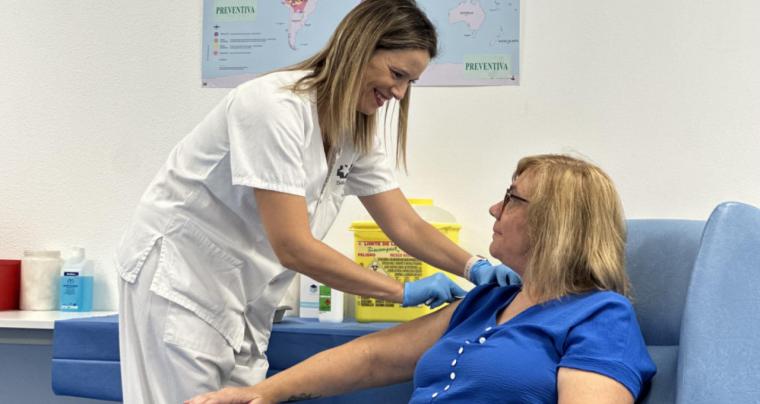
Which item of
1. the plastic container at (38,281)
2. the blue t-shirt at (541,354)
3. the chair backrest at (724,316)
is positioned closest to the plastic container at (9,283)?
the plastic container at (38,281)

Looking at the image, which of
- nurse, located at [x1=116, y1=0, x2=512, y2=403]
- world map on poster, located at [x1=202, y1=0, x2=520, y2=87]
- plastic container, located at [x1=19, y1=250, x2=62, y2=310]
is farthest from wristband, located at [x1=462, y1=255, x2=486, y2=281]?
plastic container, located at [x1=19, y1=250, x2=62, y2=310]

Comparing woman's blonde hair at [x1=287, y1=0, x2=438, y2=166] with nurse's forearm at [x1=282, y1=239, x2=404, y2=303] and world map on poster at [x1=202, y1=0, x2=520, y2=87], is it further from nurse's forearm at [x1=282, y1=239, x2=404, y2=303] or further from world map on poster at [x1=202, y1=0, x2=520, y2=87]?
world map on poster at [x1=202, y1=0, x2=520, y2=87]

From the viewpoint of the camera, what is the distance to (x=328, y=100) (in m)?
1.69

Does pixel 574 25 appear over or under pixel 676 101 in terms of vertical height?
over

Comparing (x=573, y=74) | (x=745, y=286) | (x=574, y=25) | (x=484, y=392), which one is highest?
(x=574, y=25)

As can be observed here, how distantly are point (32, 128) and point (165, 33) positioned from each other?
1.82 ft

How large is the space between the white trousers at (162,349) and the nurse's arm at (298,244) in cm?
28

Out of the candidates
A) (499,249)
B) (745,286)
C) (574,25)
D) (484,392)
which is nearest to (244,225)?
(499,249)

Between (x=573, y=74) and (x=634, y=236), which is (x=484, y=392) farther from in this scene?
(x=573, y=74)

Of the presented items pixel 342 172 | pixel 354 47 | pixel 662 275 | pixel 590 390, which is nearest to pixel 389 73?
pixel 354 47

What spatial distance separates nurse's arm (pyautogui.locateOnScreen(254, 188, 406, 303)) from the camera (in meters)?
1.57

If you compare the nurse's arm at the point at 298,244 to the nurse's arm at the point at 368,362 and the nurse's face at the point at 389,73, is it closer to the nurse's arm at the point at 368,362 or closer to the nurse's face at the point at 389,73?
the nurse's arm at the point at 368,362

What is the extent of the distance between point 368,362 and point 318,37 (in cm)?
118

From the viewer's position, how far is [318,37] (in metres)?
2.48
